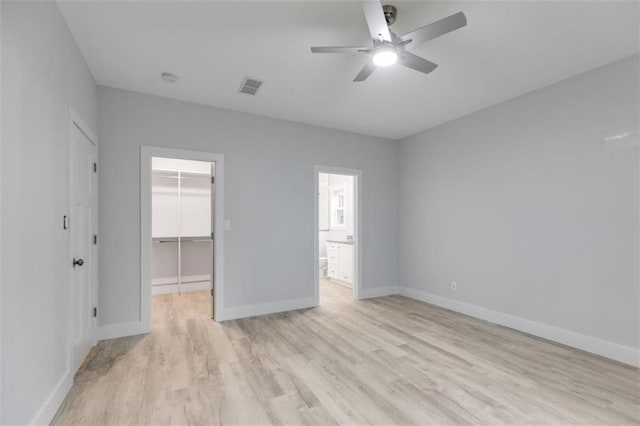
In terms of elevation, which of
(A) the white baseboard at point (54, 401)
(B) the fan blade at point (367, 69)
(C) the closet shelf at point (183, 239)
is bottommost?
(A) the white baseboard at point (54, 401)

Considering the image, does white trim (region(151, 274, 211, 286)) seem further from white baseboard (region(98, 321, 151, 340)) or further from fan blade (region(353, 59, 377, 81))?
fan blade (region(353, 59, 377, 81))

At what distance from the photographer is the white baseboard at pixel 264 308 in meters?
3.88

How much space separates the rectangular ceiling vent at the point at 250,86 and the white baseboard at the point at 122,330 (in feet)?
9.43

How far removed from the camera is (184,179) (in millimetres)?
5418

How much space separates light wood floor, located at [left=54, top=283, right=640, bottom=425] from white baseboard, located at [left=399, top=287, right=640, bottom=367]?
0.41 feet

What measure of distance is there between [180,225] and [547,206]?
5365 millimetres

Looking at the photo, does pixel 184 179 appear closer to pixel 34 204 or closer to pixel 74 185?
pixel 74 185

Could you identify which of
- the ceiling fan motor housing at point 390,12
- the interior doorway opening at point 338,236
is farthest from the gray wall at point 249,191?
the ceiling fan motor housing at point 390,12

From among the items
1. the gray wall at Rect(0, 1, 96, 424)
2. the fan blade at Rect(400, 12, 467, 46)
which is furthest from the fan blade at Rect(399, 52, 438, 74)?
the gray wall at Rect(0, 1, 96, 424)

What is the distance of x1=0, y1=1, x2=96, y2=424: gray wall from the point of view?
4.76 feet

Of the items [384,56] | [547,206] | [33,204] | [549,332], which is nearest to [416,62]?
[384,56]

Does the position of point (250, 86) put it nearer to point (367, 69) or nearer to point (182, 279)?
point (367, 69)

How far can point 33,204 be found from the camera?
5.55 feet

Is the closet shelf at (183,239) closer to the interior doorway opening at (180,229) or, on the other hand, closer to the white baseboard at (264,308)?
the interior doorway opening at (180,229)
